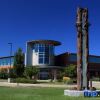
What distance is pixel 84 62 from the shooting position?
92.6 ft

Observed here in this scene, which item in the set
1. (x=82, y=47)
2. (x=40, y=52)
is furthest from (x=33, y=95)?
(x=40, y=52)

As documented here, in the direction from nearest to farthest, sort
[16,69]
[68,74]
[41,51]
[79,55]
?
[79,55] < [16,69] < [68,74] < [41,51]

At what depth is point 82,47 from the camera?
93.0 feet

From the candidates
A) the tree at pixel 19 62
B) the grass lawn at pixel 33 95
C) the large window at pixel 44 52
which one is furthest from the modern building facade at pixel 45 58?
the grass lawn at pixel 33 95

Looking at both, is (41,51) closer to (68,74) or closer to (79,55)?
(68,74)

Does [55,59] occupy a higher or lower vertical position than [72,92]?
higher

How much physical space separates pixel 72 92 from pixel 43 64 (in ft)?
290

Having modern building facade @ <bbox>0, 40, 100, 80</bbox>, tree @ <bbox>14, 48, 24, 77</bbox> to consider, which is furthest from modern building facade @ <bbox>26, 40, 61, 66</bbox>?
tree @ <bbox>14, 48, 24, 77</bbox>

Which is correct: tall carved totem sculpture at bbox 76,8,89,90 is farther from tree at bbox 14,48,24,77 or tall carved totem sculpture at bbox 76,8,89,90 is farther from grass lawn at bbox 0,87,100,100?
tree at bbox 14,48,24,77

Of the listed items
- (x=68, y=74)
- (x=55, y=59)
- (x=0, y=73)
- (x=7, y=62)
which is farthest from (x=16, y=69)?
(x=7, y=62)

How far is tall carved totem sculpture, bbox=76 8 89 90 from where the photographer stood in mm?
28047

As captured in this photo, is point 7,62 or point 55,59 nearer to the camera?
point 55,59

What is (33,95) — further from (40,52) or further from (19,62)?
(40,52)

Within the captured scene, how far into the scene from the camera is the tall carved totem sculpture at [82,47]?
92.0 feet
